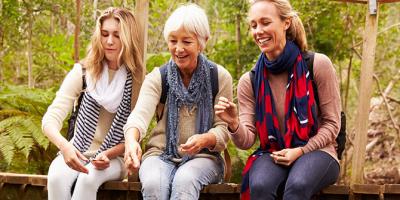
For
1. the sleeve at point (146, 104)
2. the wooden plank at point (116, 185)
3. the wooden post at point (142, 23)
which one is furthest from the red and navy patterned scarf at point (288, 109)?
the wooden post at point (142, 23)

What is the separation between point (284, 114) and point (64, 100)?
1447 mm

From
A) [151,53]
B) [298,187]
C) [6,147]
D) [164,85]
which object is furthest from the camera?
[151,53]

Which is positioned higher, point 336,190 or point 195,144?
point 195,144

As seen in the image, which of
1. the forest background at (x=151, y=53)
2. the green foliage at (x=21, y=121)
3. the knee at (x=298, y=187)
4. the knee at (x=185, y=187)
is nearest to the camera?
the knee at (x=298, y=187)

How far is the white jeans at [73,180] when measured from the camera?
373 cm

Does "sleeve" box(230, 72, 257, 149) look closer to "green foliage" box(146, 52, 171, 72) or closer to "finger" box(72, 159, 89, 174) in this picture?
"finger" box(72, 159, 89, 174)

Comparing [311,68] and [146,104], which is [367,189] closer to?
[311,68]

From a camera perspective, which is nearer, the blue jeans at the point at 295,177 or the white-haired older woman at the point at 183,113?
the blue jeans at the point at 295,177

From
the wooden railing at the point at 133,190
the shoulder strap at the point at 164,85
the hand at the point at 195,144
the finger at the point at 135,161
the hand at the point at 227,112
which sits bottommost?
the wooden railing at the point at 133,190

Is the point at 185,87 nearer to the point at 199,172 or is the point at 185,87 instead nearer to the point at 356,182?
the point at 199,172

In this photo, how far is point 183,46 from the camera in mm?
3760

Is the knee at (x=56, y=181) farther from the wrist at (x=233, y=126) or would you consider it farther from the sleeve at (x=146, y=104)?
the wrist at (x=233, y=126)

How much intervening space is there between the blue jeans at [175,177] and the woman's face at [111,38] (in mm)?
774

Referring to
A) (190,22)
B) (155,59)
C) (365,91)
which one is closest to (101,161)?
(190,22)
